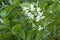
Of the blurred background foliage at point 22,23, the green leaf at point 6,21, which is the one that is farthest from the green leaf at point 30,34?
the green leaf at point 6,21

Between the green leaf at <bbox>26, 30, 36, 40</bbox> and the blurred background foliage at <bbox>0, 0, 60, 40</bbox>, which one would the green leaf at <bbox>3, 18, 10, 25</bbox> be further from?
the green leaf at <bbox>26, 30, 36, 40</bbox>

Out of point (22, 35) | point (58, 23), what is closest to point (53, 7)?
point (58, 23)

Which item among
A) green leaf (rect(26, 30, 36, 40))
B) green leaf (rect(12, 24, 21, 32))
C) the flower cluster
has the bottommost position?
green leaf (rect(26, 30, 36, 40))

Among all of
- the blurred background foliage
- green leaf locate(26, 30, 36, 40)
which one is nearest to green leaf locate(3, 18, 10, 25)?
the blurred background foliage

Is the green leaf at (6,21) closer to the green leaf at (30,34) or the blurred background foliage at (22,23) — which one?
the blurred background foliage at (22,23)

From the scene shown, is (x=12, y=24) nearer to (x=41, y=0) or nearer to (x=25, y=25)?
(x=25, y=25)

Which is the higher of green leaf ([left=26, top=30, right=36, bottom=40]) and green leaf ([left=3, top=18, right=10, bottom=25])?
green leaf ([left=3, top=18, right=10, bottom=25])

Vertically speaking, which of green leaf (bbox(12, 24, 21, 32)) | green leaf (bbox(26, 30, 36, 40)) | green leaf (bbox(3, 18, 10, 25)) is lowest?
green leaf (bbox(26, 30, 36, 40))

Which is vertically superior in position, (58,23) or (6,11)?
(6,11)
